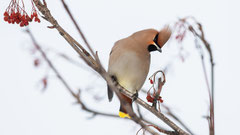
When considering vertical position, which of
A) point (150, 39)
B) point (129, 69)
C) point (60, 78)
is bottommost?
point (129, 69)

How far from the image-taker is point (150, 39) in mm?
2400

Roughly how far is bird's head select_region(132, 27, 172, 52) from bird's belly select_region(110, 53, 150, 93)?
12 centimetres

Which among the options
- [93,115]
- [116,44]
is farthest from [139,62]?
[93,115]

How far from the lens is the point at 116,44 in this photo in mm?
2725

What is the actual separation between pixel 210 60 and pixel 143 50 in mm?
1499

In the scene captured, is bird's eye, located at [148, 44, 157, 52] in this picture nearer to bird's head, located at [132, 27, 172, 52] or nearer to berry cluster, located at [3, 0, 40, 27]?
bird's head, located at [132, 27, 172, 52]

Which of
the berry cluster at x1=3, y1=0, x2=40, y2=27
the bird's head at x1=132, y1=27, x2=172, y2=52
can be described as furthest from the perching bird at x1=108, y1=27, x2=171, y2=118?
the berry cluster at x1=3, y1=0, x2=40, y2=27

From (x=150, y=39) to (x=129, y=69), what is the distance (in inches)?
10.9

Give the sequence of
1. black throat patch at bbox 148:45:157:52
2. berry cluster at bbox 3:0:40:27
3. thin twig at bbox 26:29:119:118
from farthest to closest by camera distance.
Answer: black throat patch at bbox 148:45:157:52, berry cluster at bbox 3:0:40:27, thin twig at bbox 26:29:119:118

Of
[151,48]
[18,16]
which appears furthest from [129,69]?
[18,16]

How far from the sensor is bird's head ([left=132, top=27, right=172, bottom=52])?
2.21 m

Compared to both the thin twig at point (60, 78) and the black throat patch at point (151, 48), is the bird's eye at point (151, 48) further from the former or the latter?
the thin twig at point (60, 78)

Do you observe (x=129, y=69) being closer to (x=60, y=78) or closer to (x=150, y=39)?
(x=150, y=39)

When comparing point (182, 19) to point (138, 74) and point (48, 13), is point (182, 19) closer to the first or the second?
point (48, 13)
